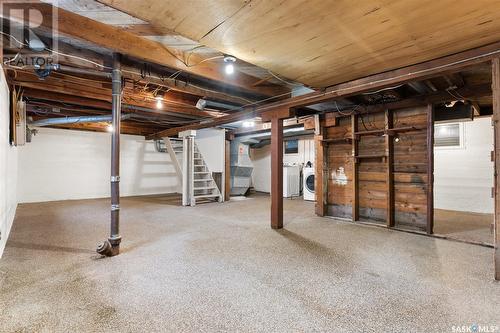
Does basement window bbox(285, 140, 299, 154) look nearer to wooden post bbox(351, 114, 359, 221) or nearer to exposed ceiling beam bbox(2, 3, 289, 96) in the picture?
wooden post bbox(351, 114, 359, 221)

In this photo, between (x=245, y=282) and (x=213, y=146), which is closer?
(x=245, y=282)

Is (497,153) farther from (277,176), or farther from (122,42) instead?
(122,42)

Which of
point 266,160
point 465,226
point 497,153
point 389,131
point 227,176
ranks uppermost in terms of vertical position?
point 389,131

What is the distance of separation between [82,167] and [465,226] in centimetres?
866

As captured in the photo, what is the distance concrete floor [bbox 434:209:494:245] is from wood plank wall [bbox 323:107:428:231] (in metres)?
0.42

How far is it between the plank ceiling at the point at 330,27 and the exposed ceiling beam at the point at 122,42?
0.70m

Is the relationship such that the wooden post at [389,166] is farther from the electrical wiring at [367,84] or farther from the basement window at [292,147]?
the basement window at [292,147]

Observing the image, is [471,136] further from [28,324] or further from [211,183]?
[28,324]

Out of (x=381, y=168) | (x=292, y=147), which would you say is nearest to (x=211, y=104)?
(x=381, y=168)

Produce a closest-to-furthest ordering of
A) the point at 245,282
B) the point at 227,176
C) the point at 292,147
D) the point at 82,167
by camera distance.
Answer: the point at 245,282, the point at 227,176, the point at 82,167, the point at 292,147

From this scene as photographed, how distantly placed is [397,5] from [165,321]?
2376 millimetres

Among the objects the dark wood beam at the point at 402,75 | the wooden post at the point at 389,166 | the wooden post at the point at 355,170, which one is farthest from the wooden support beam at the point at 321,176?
the dark wood beam at the point at 402,75

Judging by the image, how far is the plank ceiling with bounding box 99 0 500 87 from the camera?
153 cm

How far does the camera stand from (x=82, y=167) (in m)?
6.94
